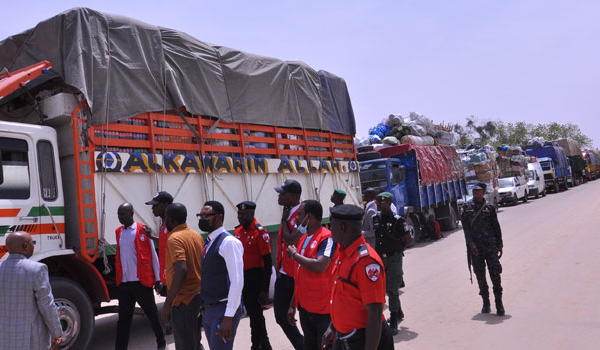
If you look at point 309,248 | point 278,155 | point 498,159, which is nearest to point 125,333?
point 309,248

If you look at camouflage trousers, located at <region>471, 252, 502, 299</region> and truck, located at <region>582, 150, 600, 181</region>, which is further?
truck, located at <region>582, 150, 600, 181</region>

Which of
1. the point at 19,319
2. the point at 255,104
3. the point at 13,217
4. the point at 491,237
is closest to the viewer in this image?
the point at 19,319

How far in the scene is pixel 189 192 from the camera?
6969 millimetres

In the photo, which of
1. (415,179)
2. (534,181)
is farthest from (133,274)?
(534,181)

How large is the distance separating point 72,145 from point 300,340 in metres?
3.43

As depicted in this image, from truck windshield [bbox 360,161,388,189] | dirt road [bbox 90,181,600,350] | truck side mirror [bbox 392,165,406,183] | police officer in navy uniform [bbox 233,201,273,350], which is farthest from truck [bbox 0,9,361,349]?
truck side mirror [bbox 392,165,406,183]

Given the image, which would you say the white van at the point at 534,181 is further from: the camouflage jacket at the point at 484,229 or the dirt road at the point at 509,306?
the camouflage jacket at the point at 484,229

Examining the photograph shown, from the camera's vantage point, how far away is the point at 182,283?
395cm

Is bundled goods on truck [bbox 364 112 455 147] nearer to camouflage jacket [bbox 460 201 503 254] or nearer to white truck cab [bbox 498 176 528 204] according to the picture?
camouflage jacket [bbox 460 201 503 254]

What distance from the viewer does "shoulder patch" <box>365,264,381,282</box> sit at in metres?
2.69

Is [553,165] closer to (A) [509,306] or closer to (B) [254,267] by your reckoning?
(A) [509,306]

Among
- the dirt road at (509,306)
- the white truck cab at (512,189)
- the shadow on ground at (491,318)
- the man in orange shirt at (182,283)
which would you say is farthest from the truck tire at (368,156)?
the white truck cab at (512,189)

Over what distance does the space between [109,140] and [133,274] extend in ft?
5.72

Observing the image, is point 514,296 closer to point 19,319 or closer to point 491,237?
point 491,237
